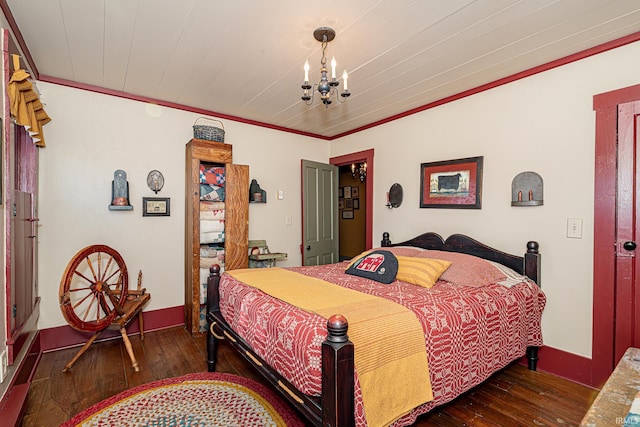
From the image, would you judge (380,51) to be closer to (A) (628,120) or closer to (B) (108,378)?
(A) (628,120)

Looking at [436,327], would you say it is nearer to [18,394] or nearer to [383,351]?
[383,351]

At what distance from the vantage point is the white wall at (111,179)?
9.45 feet

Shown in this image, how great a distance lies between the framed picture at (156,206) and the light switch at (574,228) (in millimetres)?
3727

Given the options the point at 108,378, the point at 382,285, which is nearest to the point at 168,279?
the point at 108,378

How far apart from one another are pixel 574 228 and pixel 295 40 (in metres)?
2.49

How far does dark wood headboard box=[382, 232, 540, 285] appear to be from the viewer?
2.56 metres

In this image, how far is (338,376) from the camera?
1.29 metres

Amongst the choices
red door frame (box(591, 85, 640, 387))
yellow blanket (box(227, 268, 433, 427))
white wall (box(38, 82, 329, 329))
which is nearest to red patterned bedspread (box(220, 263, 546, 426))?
yellow blanket (box(227, 268, 433, 427))

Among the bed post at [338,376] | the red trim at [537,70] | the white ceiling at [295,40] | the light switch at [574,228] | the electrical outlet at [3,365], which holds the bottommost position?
the electrical outlet at [3,365]

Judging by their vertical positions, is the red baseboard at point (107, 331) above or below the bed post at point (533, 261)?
below

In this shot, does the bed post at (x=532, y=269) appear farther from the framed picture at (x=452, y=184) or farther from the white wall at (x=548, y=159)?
the framed picture at (x=452, y=184)

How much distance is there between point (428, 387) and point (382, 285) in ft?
2.70

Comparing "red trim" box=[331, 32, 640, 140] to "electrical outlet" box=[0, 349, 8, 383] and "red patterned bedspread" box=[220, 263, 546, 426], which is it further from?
"electrical outlet" box=[0, 349, 8, 383]

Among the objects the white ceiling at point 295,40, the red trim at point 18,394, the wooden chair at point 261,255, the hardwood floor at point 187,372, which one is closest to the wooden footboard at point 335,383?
the hardwood floor at point 187,372
